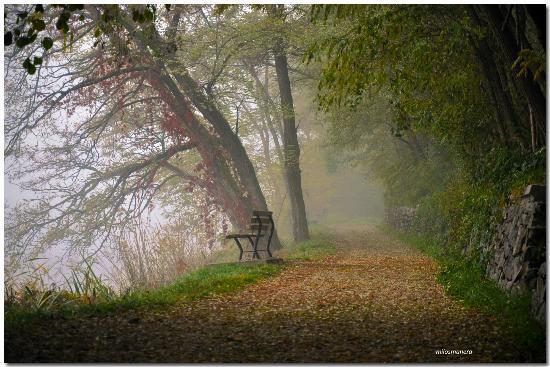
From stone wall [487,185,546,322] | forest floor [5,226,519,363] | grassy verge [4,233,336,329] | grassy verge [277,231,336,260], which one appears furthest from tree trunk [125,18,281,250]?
stone wall [487,185,546,322]

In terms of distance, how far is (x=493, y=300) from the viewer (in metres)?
6.17

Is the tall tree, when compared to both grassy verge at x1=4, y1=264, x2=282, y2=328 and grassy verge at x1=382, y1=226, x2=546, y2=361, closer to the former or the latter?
grassy verge at x1=4, y1=264, x2=282, y2=328

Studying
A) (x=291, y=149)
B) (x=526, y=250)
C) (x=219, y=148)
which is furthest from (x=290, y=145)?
(x=526, y=250)

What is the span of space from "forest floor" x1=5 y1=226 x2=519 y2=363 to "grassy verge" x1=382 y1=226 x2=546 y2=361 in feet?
0.42

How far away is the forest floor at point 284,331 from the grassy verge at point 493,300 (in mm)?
127

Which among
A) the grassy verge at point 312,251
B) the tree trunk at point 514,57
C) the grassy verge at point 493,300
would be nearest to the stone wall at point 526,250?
the grassy verge at point 493,300

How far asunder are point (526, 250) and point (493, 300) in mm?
695

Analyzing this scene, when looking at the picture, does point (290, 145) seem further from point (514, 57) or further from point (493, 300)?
point (493, 300)

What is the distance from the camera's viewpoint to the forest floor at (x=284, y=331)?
4555mm

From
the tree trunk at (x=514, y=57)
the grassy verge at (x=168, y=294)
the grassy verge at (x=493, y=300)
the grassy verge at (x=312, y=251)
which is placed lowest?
the grassy verge at (x=493, y=300)

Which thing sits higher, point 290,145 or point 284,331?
point 290,145

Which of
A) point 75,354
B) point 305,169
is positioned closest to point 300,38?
point 75,354

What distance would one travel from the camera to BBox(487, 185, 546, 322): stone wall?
17.6 feet

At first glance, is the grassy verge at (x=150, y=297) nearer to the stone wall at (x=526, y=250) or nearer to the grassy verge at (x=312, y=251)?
the grassy verge at (x=312, y=251)
